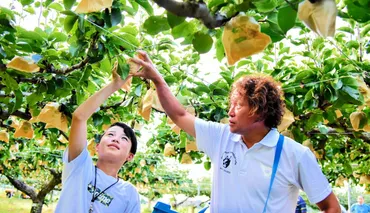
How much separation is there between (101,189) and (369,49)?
129cm

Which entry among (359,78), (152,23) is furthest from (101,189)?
(359,78)

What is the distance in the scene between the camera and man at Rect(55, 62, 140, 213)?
4.58 feet

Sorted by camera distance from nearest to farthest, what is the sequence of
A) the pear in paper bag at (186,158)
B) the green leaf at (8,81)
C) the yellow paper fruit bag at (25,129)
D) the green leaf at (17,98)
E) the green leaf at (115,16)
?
1. the green leaf at (115,16)
2. the green leaf at (8,81)
3. the green leaf at (17,98)
4. the yellow paper fruit bag at (25,129)
5. the pear in paper bag at (186,158)

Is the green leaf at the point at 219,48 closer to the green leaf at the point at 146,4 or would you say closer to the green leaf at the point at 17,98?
the green leaf at the point at 146,4

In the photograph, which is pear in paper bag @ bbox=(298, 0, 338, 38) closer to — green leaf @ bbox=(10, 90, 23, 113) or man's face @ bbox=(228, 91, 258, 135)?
man's face @ bbox=(228, 91, 258, 135)

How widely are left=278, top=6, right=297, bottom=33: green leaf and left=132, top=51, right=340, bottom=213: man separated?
371mm

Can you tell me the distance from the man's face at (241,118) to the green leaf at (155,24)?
38 cm

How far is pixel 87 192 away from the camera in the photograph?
142cm

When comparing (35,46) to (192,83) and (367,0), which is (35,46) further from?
(367,0)

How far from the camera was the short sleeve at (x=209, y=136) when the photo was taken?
4.63 ft

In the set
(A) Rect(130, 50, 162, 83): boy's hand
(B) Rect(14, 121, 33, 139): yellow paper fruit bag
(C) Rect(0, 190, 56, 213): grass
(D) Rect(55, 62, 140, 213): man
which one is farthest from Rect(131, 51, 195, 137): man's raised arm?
(C) Rect(0, 190, 56, 213): grass

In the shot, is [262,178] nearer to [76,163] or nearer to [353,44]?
[76,163]

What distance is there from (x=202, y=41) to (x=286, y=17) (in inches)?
9.8

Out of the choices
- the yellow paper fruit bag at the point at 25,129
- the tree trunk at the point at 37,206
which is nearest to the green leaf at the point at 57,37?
the yellow paper fruit bag at the point at 25,129
